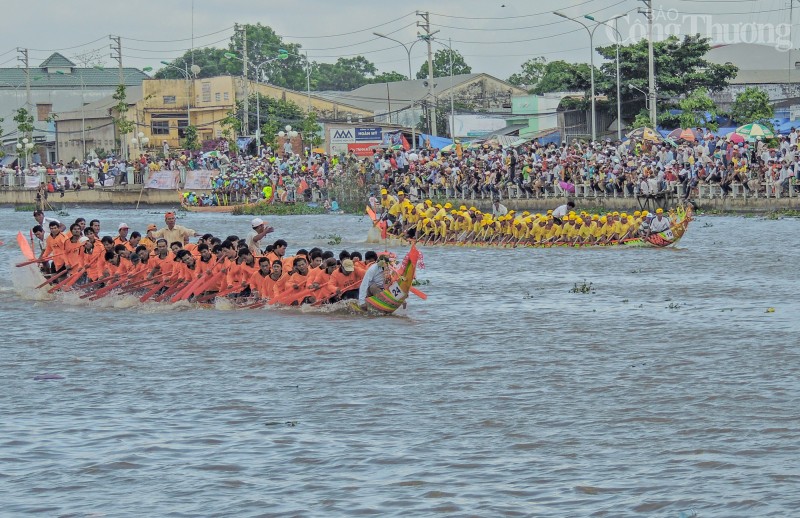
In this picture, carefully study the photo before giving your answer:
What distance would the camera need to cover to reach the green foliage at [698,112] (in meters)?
52.6

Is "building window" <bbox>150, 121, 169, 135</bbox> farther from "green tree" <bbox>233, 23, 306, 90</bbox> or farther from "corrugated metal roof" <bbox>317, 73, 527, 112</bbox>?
"green tree" <bbox>233, 23, 306, 90</bbox>

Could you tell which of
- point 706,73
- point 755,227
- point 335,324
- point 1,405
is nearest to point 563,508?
point 1,405

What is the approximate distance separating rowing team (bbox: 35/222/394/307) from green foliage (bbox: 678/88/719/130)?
108 ft

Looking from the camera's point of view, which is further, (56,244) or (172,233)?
(56,244)

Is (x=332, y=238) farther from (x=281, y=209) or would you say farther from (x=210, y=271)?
(x=281, y=209)

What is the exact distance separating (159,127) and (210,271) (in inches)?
2781

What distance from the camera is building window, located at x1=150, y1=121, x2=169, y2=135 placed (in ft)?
298

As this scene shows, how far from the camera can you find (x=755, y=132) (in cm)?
4228

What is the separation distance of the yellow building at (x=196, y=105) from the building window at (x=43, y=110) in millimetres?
22583

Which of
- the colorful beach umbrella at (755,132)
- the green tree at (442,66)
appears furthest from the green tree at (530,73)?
the colorful beach umbrella at (755,132)

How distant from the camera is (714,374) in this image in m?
15.0

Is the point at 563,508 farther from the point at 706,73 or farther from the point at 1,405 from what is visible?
the point at 706,73

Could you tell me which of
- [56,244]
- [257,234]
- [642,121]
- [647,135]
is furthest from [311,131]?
[257,234]

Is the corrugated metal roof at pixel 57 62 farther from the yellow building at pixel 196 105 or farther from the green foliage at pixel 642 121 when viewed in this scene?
the green foliage at pixel 642 121
